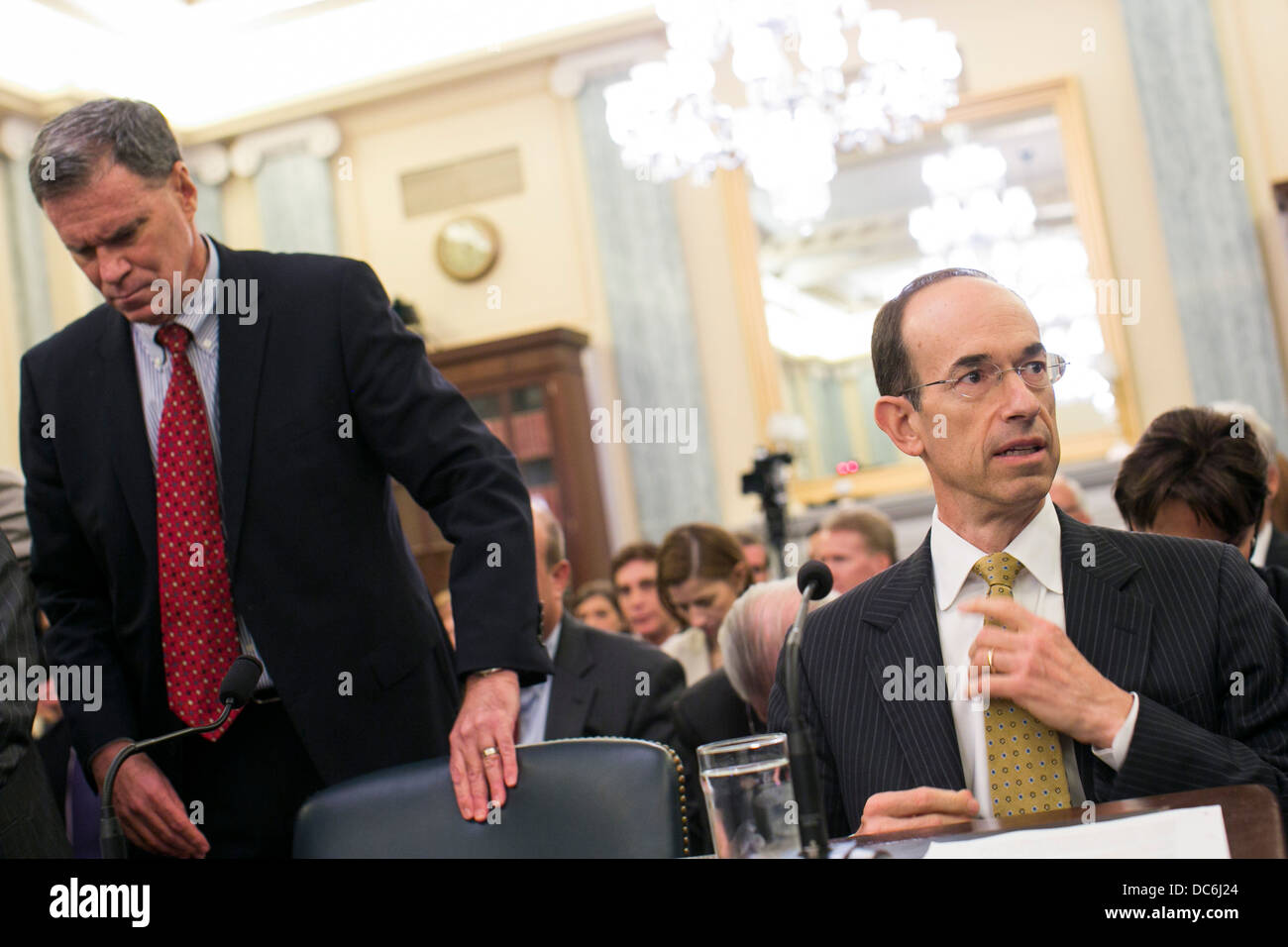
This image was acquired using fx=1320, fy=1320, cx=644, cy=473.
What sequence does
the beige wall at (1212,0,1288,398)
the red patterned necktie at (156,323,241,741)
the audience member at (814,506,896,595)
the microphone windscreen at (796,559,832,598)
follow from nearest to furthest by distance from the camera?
1. the microphone windscreen at (796,559,832,598)
2. the red patterned necktie at (156,323,241,741)
3. the audience member at (814,506,896,595)
4. the beige wall at (1212,0,1288,398)

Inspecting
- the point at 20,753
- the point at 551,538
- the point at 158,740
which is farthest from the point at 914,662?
the point at 551,538

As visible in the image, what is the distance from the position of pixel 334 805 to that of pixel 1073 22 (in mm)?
6746

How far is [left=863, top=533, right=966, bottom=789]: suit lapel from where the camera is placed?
4.89ft

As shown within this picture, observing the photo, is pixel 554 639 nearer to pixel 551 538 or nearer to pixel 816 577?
pixel 551 538

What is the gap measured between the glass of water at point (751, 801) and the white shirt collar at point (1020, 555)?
0.51 metres

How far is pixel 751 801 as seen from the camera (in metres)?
1.16

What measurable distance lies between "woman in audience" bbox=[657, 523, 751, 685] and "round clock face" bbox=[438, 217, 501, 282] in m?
4.45

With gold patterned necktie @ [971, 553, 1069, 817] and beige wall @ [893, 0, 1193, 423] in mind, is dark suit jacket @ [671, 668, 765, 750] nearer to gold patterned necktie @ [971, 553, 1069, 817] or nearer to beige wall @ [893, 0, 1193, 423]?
gold patterned necktie @ [971, 553, 1069, 817]

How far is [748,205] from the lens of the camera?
24.4 feet

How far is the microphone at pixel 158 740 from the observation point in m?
1.29

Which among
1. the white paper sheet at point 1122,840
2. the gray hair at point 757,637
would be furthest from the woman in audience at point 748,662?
the white paper sheet at point 1122,840

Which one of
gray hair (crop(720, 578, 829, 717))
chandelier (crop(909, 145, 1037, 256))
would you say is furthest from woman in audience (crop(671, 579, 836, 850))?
chandelier (crop(909, 145, 1037, 256))

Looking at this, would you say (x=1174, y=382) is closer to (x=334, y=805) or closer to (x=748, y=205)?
(x=748, y=205)

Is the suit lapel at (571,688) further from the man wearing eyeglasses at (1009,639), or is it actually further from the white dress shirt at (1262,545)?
the white dress shirt at (1262,545)
